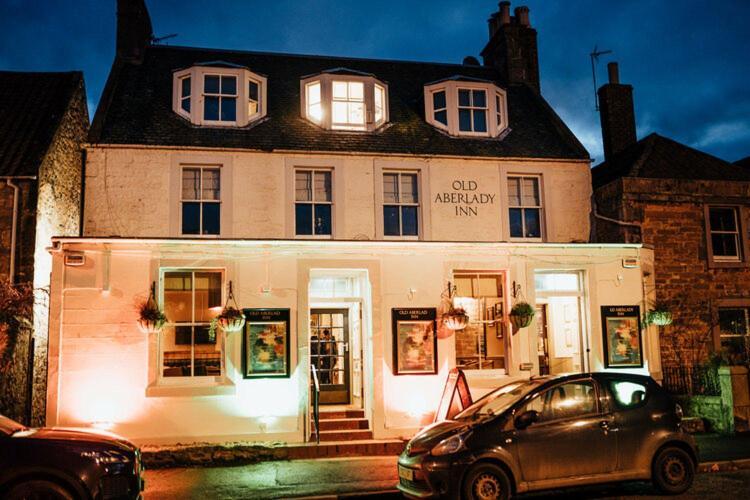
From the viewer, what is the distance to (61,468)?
293 inches

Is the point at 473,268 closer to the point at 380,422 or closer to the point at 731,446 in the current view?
the point at 380,422

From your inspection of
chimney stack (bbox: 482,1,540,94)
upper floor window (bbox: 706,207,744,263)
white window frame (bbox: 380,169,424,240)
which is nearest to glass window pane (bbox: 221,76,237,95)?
white window frame (bbox: 380,169,424,240)

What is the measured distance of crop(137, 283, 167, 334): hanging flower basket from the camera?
12500mm

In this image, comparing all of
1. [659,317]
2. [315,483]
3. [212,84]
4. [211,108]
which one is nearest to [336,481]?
[315,483]

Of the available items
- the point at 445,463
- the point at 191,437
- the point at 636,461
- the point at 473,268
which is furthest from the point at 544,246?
the point at 191,437

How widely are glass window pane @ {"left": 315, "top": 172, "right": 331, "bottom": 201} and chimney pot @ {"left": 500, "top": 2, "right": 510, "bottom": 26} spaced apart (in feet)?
25.7

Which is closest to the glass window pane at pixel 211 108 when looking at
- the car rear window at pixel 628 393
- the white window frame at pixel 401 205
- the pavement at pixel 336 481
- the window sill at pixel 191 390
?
the white window frame at pixel 401 205

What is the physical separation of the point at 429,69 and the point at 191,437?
39.5 ft

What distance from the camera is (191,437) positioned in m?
12.8

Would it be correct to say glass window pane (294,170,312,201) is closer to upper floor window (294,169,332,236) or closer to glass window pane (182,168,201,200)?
upper floor window (294,169,332,236)

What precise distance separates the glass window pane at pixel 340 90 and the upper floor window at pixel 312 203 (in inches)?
84.4

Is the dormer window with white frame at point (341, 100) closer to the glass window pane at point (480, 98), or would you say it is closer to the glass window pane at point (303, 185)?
the glass window pane at point (303, 185)

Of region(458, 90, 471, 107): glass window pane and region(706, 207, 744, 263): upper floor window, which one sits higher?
region(458, 90, 471, 107): glass window pane

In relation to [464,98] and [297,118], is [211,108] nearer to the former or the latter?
[297,118]
